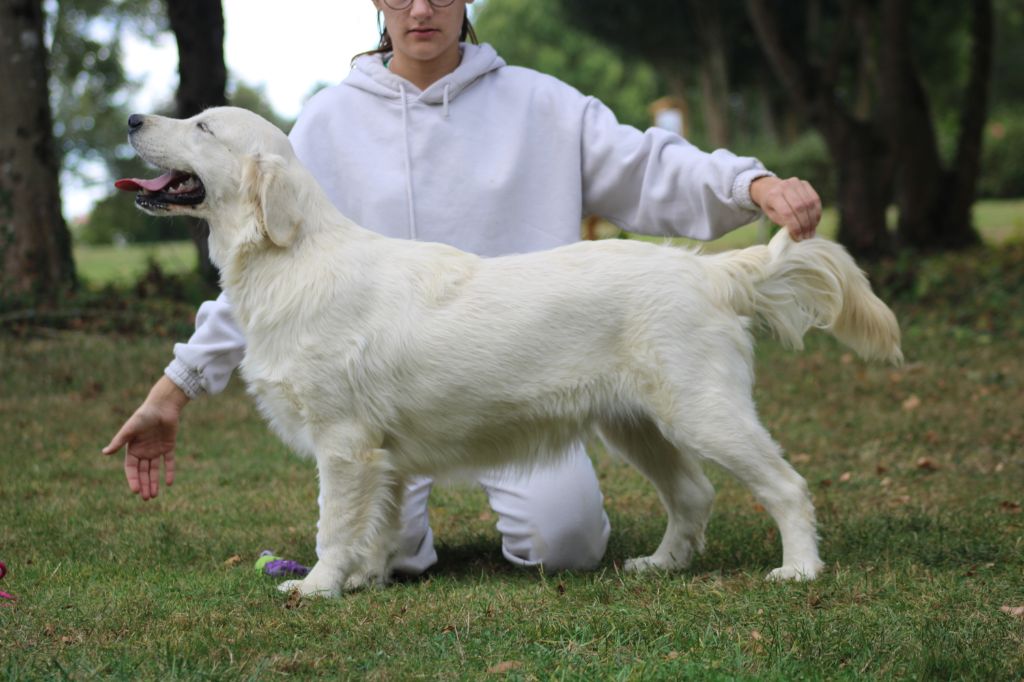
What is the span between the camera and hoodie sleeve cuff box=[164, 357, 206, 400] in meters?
4.21

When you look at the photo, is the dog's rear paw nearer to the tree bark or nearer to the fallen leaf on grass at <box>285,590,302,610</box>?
the fallen leaf on grass at <box>285,590,302,610</box>

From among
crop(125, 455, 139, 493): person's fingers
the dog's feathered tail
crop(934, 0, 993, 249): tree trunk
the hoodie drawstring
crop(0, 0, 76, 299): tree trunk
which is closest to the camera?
the dog's feathered tail

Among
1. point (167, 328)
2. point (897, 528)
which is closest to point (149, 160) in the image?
point (897, 528)

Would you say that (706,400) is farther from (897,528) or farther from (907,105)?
(907,105)

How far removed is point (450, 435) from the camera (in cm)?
405

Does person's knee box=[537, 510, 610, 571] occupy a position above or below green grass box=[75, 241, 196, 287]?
above

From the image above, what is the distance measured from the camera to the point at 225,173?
388 cm

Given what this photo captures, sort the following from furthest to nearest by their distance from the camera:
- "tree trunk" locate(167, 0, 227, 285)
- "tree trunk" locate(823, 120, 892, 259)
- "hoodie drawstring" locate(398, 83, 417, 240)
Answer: "tree trunk" locate(823, 120, 892, 259) → "tree trunk" locate(167, 0, 227, 285) → "hoodie drawstring" locate(398, 83, 417, 240)

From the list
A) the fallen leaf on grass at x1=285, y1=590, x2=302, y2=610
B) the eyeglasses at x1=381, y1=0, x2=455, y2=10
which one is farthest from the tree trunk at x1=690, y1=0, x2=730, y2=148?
the fallen leaf on grass at x1=285, y1=590, x2=302, y2=610

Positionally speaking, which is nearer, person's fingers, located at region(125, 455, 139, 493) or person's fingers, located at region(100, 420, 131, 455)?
person's fingers, located at region(100, 420, 131, 455)

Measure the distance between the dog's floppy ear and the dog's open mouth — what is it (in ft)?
0.63

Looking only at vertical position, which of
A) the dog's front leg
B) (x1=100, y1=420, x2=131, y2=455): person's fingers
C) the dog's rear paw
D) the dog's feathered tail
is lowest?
the dog's rear paw

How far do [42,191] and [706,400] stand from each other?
8.35 metres

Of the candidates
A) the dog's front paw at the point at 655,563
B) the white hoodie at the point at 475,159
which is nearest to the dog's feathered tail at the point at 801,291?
the white hoodie at the point at 475,159
